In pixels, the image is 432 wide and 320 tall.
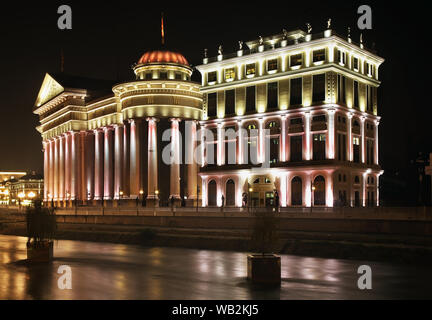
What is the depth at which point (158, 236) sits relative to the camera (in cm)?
4981

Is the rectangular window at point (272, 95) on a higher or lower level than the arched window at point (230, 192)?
higher

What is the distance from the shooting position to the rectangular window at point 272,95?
70.3 metres

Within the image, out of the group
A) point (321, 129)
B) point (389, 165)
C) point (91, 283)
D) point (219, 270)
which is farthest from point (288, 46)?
point (91, 283)

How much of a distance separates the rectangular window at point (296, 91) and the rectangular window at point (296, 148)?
4.15 m

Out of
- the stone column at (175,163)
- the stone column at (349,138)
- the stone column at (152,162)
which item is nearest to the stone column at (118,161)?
the stone column at (152,162)

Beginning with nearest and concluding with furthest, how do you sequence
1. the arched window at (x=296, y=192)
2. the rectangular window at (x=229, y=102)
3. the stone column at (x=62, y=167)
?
the arched window at (x=296, y=192) → the rectangular window at (x=229, y=102) → the stone column at (x=62, y=167)

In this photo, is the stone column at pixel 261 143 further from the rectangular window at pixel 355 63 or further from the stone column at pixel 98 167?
the stone column at pixel 98 167

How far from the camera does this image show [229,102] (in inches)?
2990

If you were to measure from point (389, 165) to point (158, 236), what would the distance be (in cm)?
5752

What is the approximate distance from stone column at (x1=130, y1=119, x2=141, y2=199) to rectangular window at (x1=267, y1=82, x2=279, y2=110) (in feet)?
86.0

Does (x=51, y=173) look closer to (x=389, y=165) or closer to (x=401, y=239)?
(x=389, y=165)

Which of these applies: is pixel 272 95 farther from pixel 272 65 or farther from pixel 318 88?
pixel 318 88

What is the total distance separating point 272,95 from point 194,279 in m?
46.2

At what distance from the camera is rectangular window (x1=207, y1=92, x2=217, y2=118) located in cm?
7781
